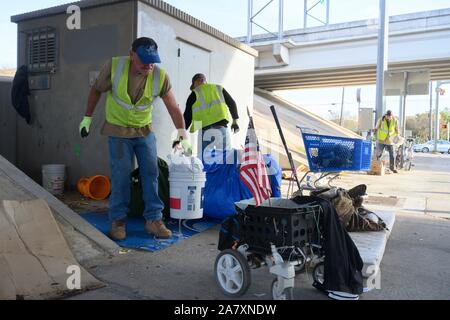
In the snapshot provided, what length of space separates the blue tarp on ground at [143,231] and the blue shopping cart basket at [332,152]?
1532 millimetres

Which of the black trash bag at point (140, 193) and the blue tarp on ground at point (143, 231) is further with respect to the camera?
the black trash bag at point (140, 193)

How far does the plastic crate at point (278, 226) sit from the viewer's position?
2865mm

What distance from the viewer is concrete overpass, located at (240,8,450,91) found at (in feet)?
74.9

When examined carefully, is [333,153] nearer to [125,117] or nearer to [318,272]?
[318,272]

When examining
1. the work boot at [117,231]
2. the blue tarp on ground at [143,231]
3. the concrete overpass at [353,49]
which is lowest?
the blue tarp on ground at [143,231]

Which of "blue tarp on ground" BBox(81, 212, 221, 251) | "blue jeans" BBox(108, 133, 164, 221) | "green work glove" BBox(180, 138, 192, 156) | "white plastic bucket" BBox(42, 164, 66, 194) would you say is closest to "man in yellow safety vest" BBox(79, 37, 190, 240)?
"blue jeans" BBox(108, 133, 164, 221)

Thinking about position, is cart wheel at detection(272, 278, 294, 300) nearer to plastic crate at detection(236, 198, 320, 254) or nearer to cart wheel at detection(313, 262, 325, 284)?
plastic crate at detection(236, 198, 320, 254)

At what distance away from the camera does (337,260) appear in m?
2.95

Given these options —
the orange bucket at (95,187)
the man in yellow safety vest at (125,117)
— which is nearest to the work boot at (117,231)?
the man in yellow safety vest at (125,117)

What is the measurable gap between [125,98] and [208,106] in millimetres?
1933

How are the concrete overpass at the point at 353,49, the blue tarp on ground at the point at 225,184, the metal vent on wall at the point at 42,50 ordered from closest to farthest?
the blue tarp on ground at the point at 225,184
the metal vent on wall at the point at 42,50
the concrete overpass at the point at 353,49

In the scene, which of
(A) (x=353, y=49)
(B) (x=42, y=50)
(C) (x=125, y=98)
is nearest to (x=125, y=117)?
(C) (x=125, y=98)

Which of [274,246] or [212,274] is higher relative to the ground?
[274,246]

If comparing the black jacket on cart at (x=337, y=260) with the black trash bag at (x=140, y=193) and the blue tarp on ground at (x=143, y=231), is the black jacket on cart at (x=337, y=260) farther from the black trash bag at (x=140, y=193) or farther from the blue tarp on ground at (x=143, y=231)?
A: the black trash bag at (x=140, y=193)
